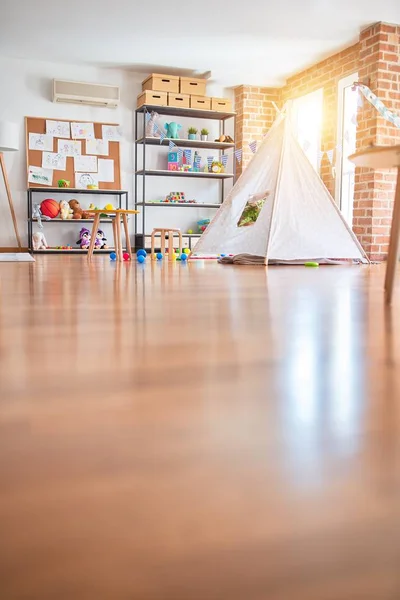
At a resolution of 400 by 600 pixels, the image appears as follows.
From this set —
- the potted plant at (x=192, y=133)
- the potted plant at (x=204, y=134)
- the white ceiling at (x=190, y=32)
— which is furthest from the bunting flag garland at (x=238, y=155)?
the white ceiling at (x=190, y=32)

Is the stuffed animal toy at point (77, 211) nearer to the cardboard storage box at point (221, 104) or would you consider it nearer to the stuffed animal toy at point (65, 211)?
the stuffed animal toy at point (65, 211)

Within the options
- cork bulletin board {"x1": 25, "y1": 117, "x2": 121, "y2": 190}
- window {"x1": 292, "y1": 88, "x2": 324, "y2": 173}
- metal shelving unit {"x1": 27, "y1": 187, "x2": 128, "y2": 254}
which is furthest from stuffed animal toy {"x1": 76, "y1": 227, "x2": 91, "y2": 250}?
window {"x1": 292, "y1": 88, "x2": 324, "y2": 173}

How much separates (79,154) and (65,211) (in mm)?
777

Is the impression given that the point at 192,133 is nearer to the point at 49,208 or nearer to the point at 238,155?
the point at 238,155

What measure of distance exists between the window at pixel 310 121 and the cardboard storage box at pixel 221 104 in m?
0.81

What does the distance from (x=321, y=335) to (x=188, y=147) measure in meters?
6.38

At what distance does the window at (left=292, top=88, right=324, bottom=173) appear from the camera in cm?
630

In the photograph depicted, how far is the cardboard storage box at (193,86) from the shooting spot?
6.54m

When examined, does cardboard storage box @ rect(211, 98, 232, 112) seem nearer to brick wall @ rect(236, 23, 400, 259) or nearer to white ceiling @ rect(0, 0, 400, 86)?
white ceiling @ rect(0, 0, 400, 86)

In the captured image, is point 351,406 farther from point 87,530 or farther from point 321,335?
point 321,335

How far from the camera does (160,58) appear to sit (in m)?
6.08

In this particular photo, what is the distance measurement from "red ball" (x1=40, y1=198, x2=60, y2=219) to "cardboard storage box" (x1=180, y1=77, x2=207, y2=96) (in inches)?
76.3

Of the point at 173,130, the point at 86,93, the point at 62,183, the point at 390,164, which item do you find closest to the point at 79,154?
the point at 62,183

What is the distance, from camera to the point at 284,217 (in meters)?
4.13
